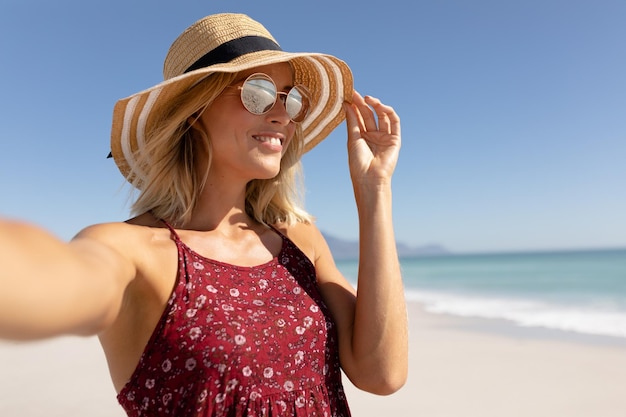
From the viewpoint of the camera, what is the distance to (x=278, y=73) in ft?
8.04

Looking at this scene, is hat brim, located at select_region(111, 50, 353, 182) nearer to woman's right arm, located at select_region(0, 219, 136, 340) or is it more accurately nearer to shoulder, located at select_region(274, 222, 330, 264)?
shoulder, located at select_region(274, 222, 330, 264)

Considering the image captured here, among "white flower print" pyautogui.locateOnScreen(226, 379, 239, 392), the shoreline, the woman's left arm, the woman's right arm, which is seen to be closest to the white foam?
the shoreline

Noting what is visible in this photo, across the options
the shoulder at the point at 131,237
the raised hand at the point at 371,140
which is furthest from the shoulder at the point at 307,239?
the shoulder at the point at 131,237

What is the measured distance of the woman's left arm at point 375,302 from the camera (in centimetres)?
223

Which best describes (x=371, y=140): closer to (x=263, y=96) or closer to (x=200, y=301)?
(x=263, y=96)

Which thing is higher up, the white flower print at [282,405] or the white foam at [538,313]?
the white flower print at [282,405]

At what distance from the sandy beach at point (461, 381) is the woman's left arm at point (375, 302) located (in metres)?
4.06

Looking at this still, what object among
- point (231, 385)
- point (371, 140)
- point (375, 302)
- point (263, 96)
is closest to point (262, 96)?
→ point (263, 96)

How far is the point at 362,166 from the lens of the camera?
252 centimetres

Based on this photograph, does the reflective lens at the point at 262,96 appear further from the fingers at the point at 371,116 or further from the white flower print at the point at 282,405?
the white flower print at the point at 282,405

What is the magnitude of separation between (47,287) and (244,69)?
141cm

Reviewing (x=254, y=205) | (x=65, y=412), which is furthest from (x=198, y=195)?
(x=65, y=412)

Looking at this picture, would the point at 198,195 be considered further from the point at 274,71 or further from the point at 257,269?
the point at 274,71

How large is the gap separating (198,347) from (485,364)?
278 inches
